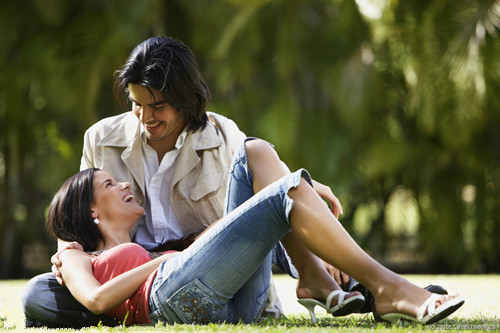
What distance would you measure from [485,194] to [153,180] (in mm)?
8330

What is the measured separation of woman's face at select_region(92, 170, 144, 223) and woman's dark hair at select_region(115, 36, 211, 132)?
0.57 meters

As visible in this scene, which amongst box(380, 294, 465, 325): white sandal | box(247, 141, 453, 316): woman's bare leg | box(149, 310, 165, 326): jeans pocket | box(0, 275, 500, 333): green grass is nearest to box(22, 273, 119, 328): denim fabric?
box(0, 275, 500, 333): green grass

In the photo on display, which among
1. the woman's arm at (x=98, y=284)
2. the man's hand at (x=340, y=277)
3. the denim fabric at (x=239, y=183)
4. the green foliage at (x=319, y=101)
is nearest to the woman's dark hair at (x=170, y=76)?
the denim fabric at (x=239, y=183)

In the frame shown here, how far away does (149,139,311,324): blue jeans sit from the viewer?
2965 millimetres

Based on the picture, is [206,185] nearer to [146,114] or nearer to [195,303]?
[146,114]

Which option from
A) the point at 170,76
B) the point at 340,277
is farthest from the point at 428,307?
the point at 170,76

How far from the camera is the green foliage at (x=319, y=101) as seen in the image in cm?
1077

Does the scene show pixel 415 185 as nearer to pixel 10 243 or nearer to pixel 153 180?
pixel 10 243

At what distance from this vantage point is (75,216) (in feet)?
12.0

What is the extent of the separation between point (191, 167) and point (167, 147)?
0.24 meters

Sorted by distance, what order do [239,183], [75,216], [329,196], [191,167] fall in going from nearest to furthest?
[239,183] < [329,196] < [75,216] < [191,167]

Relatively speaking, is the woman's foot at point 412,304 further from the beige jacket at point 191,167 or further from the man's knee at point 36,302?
the man's knee at point 36,302

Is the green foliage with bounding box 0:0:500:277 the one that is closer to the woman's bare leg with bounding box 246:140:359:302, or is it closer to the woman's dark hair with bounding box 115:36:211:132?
the woman's dark hair with bounding box 115:36:211:132

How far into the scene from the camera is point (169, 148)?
4215 millimetres
